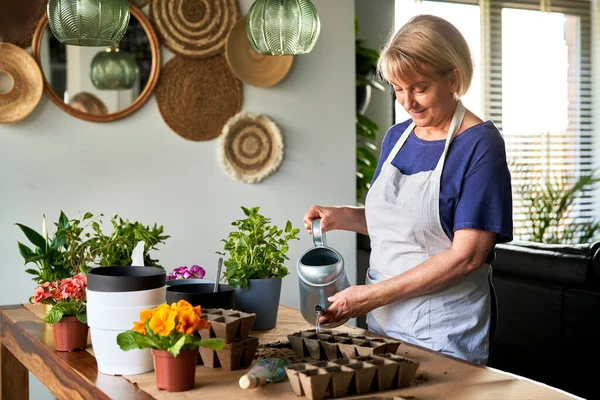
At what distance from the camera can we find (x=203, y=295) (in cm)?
192

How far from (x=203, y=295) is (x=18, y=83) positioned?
7.02 feet

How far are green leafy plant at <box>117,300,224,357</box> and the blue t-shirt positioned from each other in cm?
78

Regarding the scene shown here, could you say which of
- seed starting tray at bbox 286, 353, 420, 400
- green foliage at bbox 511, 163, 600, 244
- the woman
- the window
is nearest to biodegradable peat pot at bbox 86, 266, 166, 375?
seed starting tray at bbox 286, 353, 420, 400

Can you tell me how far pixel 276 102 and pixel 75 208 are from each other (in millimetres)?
1217

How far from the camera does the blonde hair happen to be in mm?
1988

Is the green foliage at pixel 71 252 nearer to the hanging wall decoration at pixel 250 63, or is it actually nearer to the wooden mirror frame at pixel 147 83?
the wooden mirror frame at pixel 147 83

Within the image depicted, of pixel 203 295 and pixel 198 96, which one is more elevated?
pixel 198 96

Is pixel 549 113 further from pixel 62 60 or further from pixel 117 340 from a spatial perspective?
pixel 117 340

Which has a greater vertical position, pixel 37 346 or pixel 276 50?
pixel 276 50

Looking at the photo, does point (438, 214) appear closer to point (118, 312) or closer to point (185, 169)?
point (118, 312)

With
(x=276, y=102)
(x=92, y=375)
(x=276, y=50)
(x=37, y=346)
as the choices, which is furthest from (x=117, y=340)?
(x=276, y=102)

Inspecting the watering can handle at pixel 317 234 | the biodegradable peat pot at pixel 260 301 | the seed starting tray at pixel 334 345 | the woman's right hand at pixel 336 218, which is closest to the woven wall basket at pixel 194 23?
the woman's right hand at pixel 336 218

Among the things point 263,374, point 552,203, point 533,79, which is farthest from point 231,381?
point 533,79

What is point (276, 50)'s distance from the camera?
2.68 m
